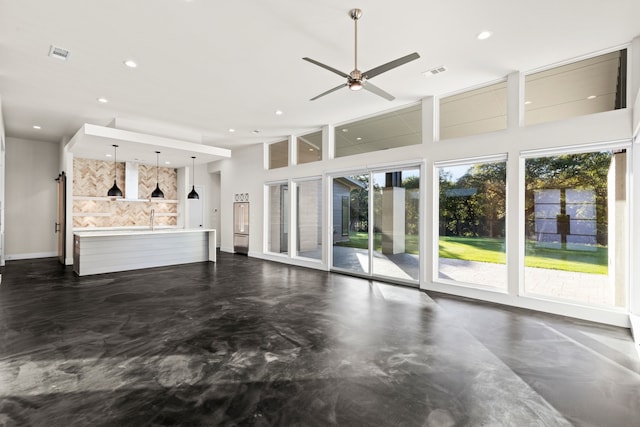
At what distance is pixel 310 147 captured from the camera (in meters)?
7.96

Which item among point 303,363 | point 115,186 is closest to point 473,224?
point 303,363

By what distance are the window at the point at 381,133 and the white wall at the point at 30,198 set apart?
28.3 feet

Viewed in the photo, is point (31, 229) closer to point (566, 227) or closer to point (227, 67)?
point (227, 67)

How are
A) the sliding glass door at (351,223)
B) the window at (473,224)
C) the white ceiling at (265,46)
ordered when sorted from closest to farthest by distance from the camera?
the white ceiling at (265,46)
the window at (473,224)
the sliding glass door at (351,223)

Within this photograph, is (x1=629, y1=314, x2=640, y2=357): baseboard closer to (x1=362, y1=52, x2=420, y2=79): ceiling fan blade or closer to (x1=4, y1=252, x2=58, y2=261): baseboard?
(x1=362, y1=52, x2=420, y2=79): ceiling fan blade

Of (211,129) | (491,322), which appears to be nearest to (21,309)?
(211,129)

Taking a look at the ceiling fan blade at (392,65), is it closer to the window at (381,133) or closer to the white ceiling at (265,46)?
the white ceiling at (265,46)

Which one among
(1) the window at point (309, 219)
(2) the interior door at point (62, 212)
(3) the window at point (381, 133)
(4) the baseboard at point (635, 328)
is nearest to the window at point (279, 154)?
(1) the window at point (309, 219)

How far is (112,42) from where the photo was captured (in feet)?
12.2

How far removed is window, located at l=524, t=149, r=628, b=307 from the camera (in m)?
3.97

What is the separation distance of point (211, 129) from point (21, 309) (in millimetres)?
5102

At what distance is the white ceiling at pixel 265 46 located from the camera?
3.14 m

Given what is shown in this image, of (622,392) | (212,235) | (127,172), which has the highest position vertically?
(127,172)

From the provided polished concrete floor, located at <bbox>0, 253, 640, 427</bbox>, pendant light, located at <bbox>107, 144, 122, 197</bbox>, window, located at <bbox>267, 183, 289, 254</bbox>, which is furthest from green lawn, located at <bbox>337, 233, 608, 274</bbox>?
pendant light, located at <bbox>107, 144, 122, 197</bbox>
